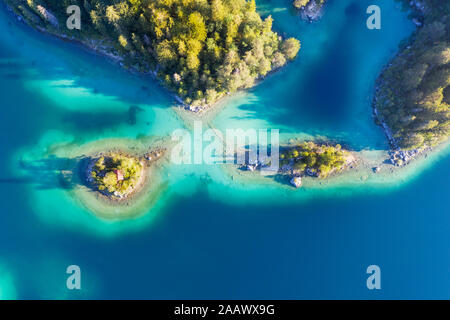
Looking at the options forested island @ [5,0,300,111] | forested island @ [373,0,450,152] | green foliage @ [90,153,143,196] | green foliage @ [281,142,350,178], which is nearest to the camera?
forested island @ [5,0,300,111]

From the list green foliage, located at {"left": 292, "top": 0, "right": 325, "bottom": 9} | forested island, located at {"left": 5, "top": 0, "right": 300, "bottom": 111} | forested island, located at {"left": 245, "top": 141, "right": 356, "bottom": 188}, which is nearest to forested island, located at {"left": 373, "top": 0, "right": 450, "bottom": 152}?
forested island, located at {"left": 245, "top": 141, "right": 356, "bottom": 188}

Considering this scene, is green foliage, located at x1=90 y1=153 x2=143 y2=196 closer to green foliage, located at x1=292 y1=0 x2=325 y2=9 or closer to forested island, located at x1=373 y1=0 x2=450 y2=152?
green foliage, located at x1=292 y1=0 x2=325 y2=9

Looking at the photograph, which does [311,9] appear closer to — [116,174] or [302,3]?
[302,3]

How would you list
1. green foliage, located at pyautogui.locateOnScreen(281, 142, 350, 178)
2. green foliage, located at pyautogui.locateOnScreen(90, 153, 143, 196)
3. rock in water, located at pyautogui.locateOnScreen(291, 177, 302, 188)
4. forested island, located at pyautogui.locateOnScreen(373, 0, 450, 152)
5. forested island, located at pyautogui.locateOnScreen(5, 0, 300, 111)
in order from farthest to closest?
rock in water, located at pyautogui.locateOnScreen(291, 177, 302, 188)
green foliage, located at pyautogui.locateOnScreen(281, 142, 350, 178)
green foliage, located at pyautogui.locateOnScreen(90, 153, 143, 196)
forested island, located at pyautogui.locateOnScreen(373, 0, 450, 152)
forested island, located at pyautogui.locateOnScreen(5, 0, 300, 111)

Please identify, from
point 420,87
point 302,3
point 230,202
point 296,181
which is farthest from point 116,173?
point 420,87

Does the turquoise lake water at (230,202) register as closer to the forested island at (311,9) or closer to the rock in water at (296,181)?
the rock in water at (296,181)

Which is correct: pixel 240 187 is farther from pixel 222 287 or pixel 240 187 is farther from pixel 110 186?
pixel 110 186

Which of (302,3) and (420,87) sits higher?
(302,3)
